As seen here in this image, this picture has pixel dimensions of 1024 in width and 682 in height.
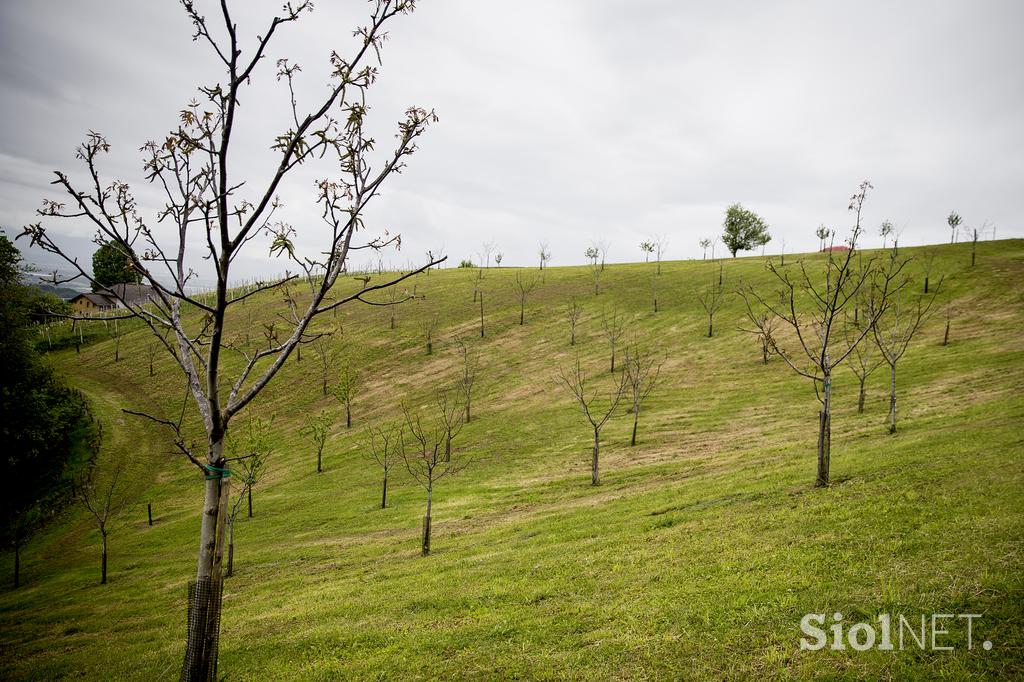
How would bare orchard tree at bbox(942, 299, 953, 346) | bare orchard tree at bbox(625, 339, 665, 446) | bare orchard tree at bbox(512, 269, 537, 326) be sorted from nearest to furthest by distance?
bare orchard tree at bbox(942, 299, 953, 346)
bare orchard tree at bbox(625, 339, 665, 446)
bare orchard tree at bbox(512, 269, 537, 326)

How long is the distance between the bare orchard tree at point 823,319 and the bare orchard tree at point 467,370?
2577 centimetres

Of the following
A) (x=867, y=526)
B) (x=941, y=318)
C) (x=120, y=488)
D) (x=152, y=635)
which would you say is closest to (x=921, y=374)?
(x=941, y=318)

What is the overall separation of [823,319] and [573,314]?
157 ft

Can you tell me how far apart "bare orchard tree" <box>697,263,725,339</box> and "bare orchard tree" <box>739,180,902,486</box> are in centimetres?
377

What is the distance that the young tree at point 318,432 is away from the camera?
4134 cm

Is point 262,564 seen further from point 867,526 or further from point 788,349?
point 788,349

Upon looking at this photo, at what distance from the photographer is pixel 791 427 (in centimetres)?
3053

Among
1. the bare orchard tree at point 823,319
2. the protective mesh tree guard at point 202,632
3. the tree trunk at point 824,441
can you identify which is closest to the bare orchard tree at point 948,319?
the bare orchard tree at point 823,319

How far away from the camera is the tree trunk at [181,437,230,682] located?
732cm

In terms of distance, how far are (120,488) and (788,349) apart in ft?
211

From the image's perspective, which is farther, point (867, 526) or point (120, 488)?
point (120, 488)

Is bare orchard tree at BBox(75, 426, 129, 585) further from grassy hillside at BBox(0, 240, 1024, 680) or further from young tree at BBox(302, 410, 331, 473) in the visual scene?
young tree at BBox(302, 410, 331, 473)

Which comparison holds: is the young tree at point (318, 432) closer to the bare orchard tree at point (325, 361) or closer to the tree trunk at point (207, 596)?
the bare orchard tree at point (325, 361)

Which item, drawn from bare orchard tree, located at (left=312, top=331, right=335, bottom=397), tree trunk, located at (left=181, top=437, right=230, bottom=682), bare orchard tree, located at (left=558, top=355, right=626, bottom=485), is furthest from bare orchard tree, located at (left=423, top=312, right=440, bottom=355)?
tree trunk, located at (left=181, top=437, right=230, bottom=682)
